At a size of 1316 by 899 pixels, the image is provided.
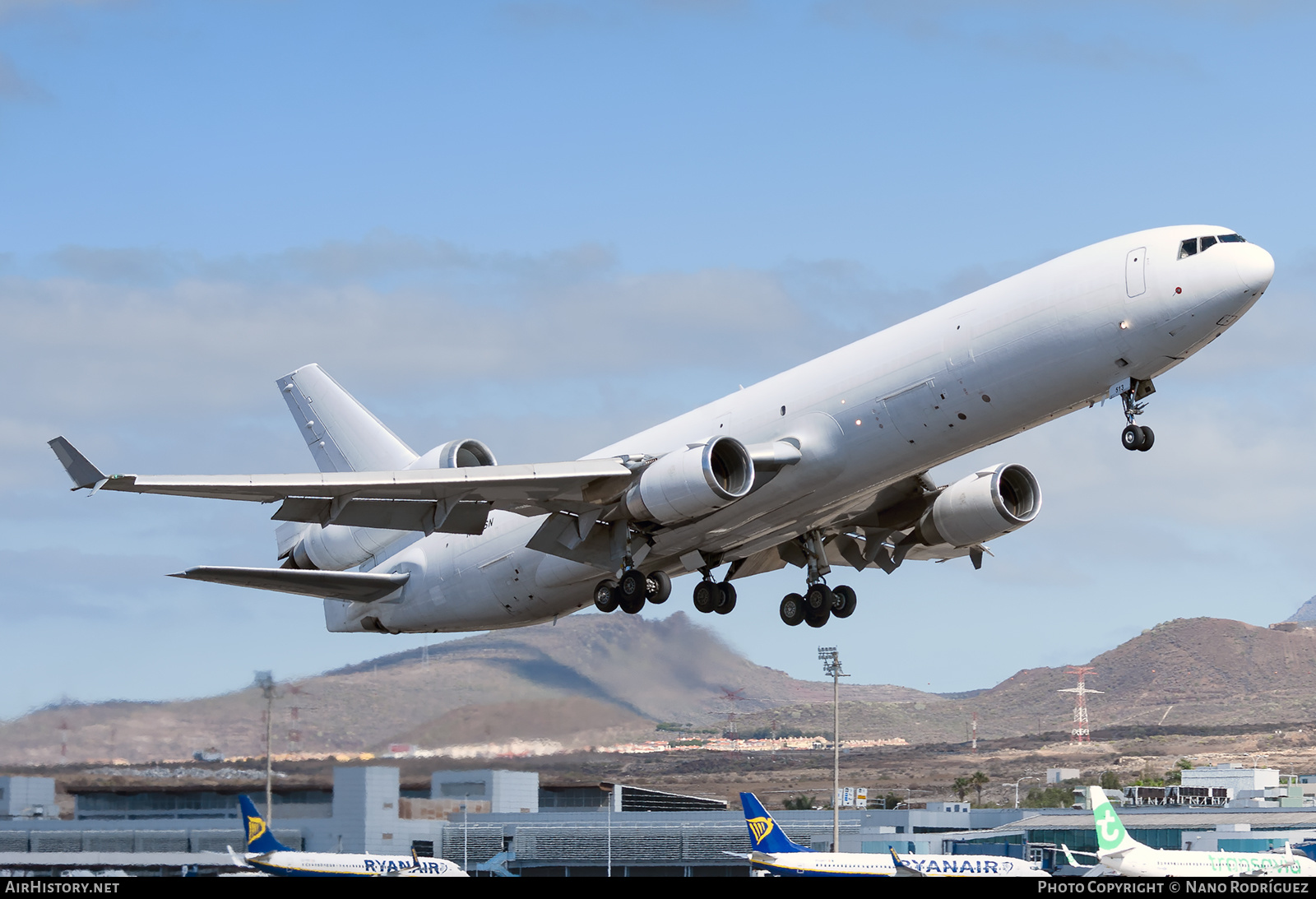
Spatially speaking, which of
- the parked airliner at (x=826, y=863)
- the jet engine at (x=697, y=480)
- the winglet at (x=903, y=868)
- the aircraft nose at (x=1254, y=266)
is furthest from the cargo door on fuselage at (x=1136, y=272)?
the parked airliner at (x=826, y=863)

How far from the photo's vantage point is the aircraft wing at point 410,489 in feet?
84.4

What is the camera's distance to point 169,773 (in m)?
32.9

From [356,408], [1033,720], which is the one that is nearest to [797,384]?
[356,408]

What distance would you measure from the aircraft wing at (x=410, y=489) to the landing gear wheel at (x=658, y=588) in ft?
7.52

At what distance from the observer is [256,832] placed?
119 ft

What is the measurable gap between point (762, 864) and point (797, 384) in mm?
19213

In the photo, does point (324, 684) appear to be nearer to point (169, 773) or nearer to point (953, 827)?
point (169, 773)

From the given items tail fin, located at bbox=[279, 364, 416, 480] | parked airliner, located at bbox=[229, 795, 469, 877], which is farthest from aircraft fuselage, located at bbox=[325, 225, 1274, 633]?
parked airliner, located at bbox=[229, 795, 469, 877]

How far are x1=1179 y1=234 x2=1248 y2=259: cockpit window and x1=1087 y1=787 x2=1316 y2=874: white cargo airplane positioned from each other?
1919 cm

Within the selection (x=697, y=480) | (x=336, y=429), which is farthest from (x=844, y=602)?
(x=336, y=429)

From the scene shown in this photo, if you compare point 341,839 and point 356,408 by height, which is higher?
point 356,408

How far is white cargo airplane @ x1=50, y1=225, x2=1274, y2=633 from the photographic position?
2378cm

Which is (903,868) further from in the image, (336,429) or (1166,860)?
(336,429)

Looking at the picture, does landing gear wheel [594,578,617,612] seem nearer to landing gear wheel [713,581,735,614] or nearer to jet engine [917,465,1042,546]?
landing gear wheel [713,581,735,614]
